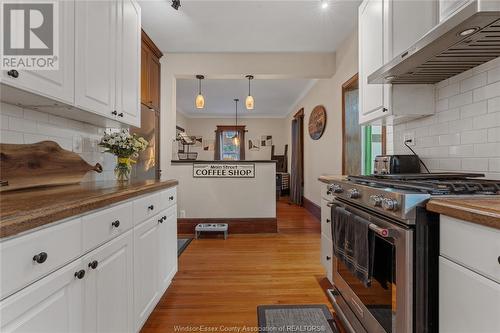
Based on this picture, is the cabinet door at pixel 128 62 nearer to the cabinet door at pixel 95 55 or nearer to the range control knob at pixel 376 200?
the cabinet door at pixel 95 55

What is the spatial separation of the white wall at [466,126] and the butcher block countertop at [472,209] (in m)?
0.58

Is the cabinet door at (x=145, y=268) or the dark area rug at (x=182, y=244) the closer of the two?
the cabinet door at (x=145, y=268)

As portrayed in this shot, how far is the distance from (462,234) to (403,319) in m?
0.45

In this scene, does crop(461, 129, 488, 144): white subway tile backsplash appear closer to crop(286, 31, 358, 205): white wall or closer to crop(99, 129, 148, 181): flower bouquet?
crop(286, 31, 358, 205): white wall

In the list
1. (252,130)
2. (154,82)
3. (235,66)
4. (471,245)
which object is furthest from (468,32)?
(252,130)

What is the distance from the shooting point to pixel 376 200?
4.04 feet

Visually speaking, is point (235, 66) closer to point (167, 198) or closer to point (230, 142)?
point (167, 198)

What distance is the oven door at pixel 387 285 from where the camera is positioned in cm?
104

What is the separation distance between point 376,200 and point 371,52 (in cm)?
138

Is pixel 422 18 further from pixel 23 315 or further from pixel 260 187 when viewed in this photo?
pixel 260 187

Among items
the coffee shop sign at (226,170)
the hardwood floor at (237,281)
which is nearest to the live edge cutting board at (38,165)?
the hardwood floor at (237,281)

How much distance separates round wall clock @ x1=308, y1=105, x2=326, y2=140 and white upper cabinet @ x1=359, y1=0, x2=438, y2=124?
2.34 m

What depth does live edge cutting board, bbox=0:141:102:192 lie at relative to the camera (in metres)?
1.33

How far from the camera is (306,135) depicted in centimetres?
573
